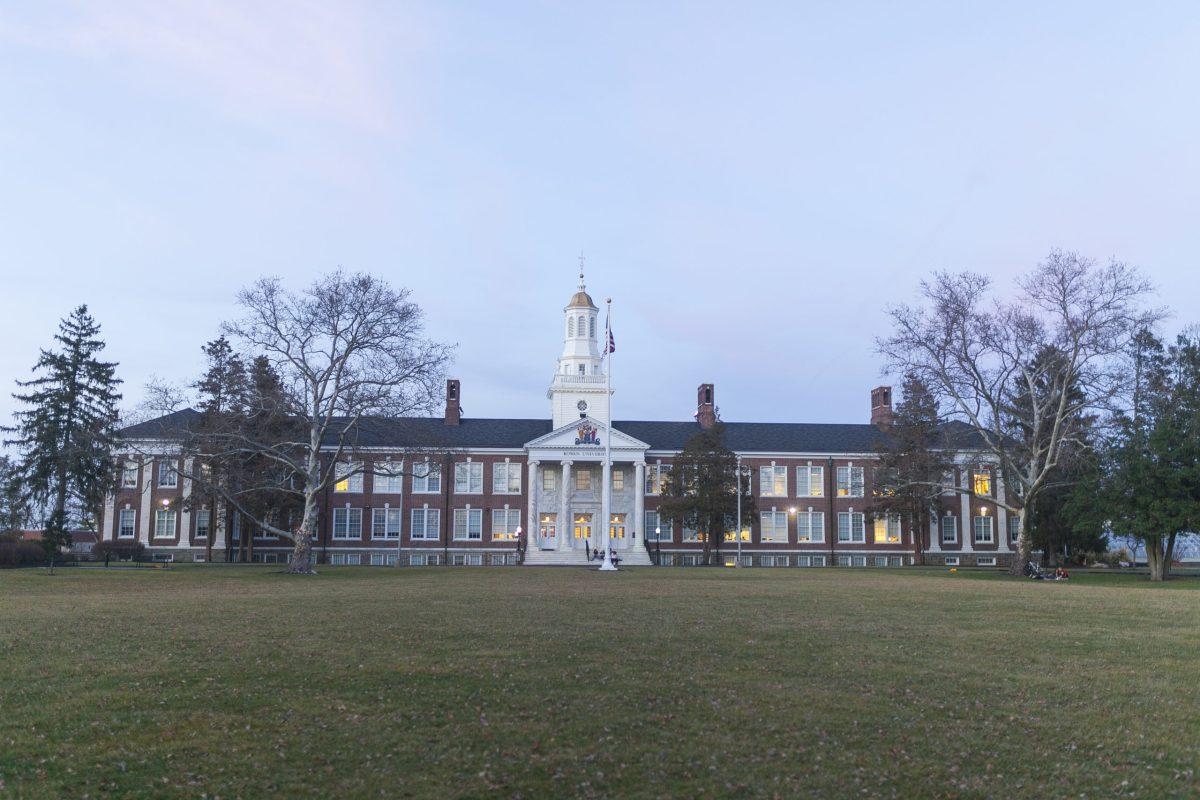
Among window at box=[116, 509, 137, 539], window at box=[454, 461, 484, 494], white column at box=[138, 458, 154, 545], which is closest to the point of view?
white column at box=[138, 458, 154, 545]

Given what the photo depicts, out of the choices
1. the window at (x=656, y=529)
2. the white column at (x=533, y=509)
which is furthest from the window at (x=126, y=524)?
the window at (x=656, y=529)

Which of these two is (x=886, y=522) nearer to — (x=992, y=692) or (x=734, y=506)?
(x=734, y=506)

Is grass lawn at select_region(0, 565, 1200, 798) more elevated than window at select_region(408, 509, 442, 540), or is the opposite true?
window at select_region(408, 509, 442, 540)

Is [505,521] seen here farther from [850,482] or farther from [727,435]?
[850,482]

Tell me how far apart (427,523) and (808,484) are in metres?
29.2

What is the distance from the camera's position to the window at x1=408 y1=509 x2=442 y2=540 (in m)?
72.2

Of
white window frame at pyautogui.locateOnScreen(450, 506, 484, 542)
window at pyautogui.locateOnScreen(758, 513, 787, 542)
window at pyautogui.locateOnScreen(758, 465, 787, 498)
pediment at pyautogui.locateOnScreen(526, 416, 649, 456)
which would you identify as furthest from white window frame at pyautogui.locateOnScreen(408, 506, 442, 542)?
window at pyautogui.locateOnScreen(758, 465, 787, 498)

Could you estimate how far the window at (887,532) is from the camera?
74375 mm

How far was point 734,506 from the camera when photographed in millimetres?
65375

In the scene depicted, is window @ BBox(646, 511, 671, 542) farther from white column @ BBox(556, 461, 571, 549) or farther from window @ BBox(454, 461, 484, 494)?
window @ BBox(454, 461, 484, 494)

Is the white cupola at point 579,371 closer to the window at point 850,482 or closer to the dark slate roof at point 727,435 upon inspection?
the dark slate roof at point 727,435

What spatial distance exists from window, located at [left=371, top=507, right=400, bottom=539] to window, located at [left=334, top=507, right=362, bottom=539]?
1252mm

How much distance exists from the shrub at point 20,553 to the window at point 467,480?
28.8 m

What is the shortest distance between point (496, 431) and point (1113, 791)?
68.1m
